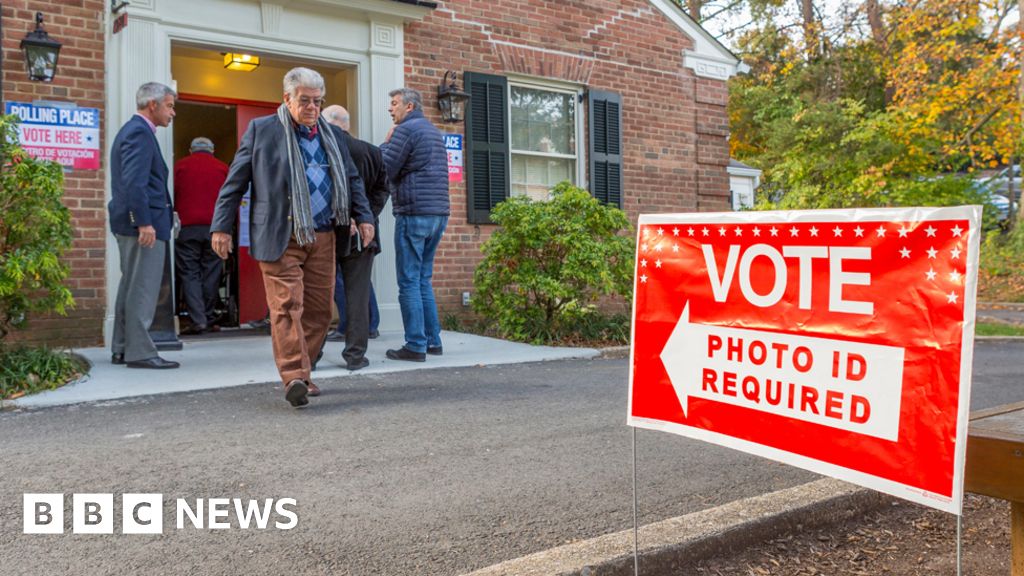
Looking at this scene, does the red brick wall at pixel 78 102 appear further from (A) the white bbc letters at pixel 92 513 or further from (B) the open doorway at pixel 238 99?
(A) the white bbc letters at pixel 92 513

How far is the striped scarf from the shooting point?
489 centimetres

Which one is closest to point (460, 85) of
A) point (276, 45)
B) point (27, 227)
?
point (276, 45)

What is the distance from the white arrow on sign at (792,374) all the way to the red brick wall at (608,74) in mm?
6711

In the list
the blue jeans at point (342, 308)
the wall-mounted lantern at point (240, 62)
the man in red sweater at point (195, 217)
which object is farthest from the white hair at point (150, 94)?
the wall-mounted lantern at point (240, 62)

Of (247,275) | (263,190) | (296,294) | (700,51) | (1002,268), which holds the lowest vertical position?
(1002,268)

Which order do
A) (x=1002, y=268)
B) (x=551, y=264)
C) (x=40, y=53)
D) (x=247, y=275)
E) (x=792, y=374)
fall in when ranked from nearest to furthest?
(x=792, y=374), (x=40, y=53), (x=551, y=264), (x=247, y=275), (x=1002, y=268)

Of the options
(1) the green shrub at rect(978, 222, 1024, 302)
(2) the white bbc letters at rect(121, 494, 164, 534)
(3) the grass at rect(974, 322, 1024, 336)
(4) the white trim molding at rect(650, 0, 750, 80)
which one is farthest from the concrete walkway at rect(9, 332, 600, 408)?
(1) the green shrub at rect(978, 222, 1024, 302)

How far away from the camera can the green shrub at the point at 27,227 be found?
540 centimetres

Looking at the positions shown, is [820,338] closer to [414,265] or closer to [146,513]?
[146,513]

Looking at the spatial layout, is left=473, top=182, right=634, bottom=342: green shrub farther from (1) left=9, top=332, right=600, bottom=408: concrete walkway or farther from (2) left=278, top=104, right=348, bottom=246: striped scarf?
(2) left=278, top=104, right=348, bottom=246: striped scarf

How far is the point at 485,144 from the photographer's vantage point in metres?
9.62

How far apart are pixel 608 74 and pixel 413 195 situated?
4.79m

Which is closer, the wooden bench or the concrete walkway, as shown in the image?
the wooden bench

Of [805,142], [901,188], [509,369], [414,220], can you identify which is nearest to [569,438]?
[509,369]
